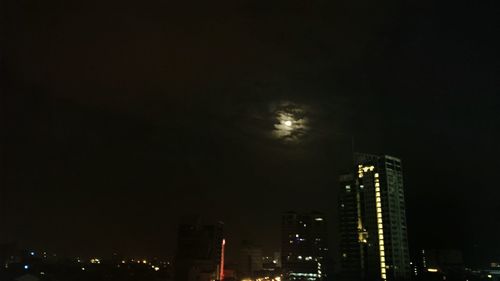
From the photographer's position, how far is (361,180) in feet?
→ 116

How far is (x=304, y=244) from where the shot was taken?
172ft

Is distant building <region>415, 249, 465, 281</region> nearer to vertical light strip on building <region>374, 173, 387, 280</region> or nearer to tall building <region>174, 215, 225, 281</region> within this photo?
vertical light strip on building <region>374, 173, 387, 280</region>

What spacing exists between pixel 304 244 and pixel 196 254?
21829mm

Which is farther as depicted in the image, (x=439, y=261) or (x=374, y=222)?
(x=439, y=261)

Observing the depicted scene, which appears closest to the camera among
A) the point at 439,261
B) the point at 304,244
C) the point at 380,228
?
the point at 380,228

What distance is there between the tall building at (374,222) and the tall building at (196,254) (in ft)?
36.0

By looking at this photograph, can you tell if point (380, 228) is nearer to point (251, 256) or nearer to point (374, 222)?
point (374, 222)

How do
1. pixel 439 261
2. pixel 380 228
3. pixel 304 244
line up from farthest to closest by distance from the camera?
pixel 304 244 → pixel 439 261 → pixel 380 228

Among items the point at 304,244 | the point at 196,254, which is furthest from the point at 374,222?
the point at 304,244

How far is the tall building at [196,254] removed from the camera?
103 ft

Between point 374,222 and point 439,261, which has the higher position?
point 374,222

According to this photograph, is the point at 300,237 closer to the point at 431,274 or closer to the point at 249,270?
the point at 249,270

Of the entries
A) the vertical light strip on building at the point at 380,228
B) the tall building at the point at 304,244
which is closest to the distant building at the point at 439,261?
the vertical light strip on building at the point at 380,228

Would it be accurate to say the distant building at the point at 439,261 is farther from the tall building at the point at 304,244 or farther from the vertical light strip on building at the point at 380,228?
the tall building at the point at 304,244
